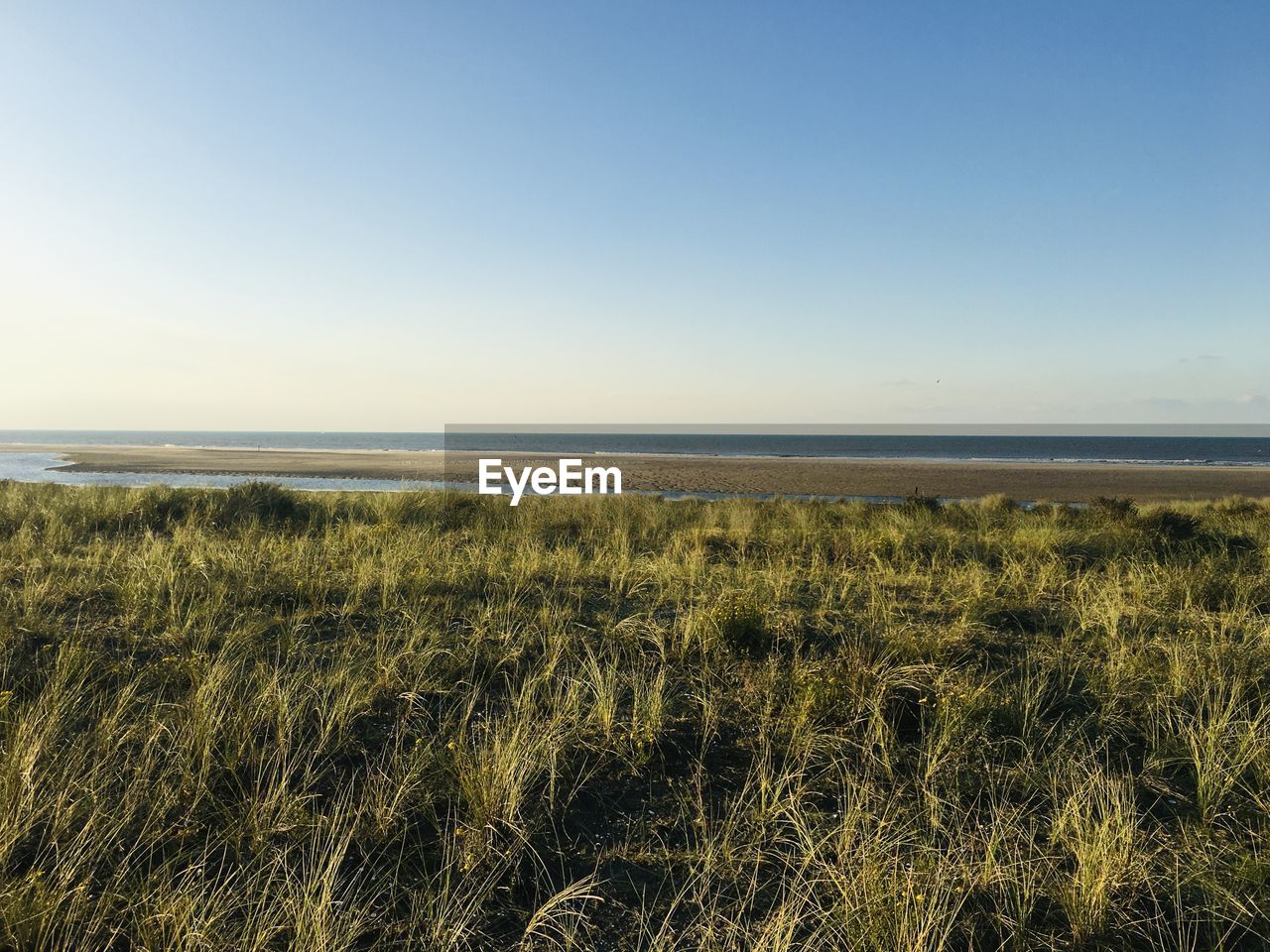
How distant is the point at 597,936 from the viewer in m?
2.89

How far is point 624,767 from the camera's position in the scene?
4.18m

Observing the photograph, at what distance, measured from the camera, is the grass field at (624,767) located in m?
2.91

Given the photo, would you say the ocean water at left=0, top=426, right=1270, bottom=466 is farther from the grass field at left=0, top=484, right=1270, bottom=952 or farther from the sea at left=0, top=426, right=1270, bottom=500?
the grass field at left=0, top=484, right=1270, bottom=952

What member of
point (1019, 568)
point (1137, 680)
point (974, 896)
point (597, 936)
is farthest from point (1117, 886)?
point (1019, 568)

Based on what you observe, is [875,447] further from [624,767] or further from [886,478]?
[624,767]

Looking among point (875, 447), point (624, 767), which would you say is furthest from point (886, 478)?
point (875, 447)

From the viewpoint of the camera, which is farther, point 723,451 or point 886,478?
point 723,451

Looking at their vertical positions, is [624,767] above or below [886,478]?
above

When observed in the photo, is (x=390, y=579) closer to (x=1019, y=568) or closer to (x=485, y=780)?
(x=485, y=780)

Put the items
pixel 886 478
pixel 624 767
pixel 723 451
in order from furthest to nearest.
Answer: pixel 723 451 < pixel 886 478 < pixel 624 767

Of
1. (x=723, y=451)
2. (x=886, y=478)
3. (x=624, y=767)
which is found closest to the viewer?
(x=624, y=767)

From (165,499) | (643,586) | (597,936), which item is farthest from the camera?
(165,499)

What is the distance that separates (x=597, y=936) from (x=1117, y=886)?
7.74ft

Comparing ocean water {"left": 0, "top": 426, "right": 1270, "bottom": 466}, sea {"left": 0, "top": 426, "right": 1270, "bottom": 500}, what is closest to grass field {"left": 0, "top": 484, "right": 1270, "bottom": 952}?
sea {"left": 0, "top": 426, "right": 1270, "bottom": 500}
